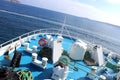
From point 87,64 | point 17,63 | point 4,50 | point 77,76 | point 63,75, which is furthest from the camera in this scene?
point 87,64

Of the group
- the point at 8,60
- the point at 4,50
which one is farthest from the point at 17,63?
the point at 4,50

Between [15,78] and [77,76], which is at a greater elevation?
[15,78]

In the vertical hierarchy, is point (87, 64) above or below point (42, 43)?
below

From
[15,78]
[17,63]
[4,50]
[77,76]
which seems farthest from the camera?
[4,50]

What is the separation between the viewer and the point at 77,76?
13.2m

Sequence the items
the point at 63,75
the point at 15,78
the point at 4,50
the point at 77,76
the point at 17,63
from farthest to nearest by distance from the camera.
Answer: the point at 4,50 < the point at 77,76 < the point at 17,63 < the point at 63,75 < the point at 15,78

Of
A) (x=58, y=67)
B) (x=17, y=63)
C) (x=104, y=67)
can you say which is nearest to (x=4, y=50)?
(x=17, y=63)

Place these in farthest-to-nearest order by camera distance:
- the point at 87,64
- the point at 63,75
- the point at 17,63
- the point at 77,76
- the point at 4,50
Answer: the point at 87,64, the point at 4,50, the point at 77,76, the point at 17,63, the point at 63,75

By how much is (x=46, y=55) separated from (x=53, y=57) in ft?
4.28

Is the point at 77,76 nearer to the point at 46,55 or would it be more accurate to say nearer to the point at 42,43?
the point at 46,55

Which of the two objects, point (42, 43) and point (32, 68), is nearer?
point (32, 68)

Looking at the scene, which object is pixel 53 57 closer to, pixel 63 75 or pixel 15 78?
pixel 63 75

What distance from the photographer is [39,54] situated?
15.4m

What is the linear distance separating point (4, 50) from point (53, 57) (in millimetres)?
4340
